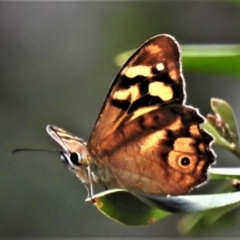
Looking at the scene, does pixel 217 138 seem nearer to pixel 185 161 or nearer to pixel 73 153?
pixel 185 161

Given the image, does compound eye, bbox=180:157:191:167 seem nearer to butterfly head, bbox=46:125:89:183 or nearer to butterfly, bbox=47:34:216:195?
butterfly, bbox=47:34:216:195

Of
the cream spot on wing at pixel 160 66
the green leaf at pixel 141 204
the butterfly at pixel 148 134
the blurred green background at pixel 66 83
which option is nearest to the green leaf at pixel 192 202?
the green leaf at pixel 141 204

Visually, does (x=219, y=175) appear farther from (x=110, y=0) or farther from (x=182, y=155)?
(x=110, y=0)

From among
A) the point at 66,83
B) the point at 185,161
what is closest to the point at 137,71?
the point at 185,161

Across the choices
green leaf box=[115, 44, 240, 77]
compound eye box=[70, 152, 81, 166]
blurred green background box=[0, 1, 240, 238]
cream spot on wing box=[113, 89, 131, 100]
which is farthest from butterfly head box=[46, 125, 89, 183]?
blurred green background box=[0, 1, 240, 238]

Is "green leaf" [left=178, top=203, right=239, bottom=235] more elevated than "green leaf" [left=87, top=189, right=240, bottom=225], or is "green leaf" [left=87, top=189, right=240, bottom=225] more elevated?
"green leaf" [left=87, top=189, right=240, bottom=225]

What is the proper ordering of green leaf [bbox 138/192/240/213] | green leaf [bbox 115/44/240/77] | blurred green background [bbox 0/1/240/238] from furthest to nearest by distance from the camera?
blurred green background [bbox 0/1/240/238]
green leaf [bbox 115/44/240/77]
green leaf [bbox 138/192/240/213]

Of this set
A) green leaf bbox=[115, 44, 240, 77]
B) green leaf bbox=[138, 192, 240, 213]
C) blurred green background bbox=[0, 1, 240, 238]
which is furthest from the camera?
blurred green background bbox=[0, 1, 240, 238]
